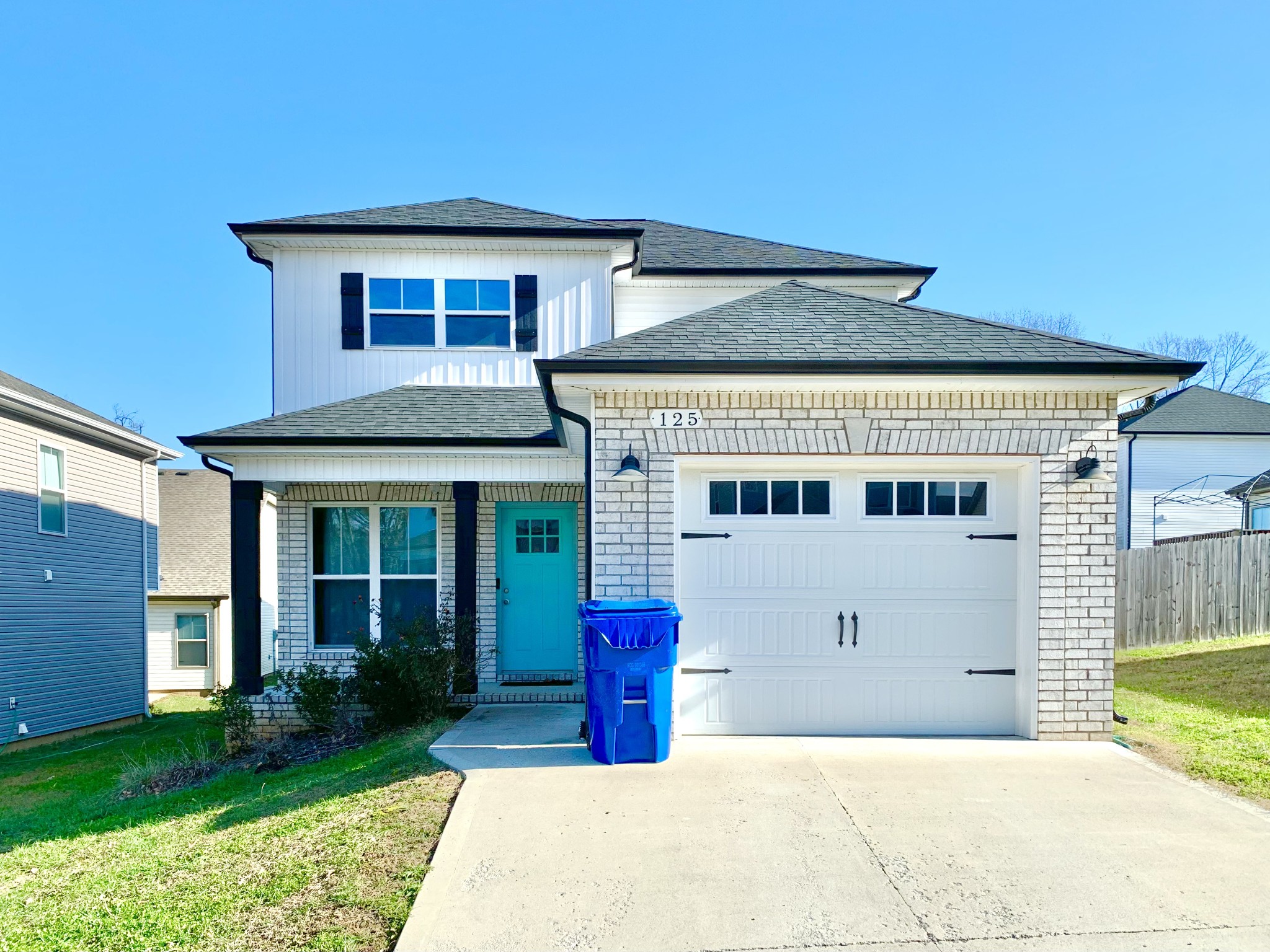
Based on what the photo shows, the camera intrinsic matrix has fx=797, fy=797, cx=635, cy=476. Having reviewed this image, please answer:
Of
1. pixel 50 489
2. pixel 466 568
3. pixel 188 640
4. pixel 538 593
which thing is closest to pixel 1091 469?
pixel 466 568

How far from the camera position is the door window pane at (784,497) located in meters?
6.44

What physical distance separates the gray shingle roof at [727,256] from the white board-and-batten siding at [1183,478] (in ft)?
50.4

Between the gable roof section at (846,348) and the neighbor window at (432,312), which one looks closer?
the gable roof section at (846,348)

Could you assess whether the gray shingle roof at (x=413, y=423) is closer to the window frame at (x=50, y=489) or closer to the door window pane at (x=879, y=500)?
the door window pane at (x=879, y=500)

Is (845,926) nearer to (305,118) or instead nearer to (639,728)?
(639,728)

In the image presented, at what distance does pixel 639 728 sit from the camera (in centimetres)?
572

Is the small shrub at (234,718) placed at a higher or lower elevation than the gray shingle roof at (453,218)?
lower

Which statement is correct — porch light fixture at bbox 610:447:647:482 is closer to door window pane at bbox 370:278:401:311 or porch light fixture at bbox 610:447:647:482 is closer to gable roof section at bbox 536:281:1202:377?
gable roof section at bbox 536:281:1202:377

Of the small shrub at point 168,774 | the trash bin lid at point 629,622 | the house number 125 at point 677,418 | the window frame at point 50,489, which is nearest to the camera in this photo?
the trash bin lid at point 629,622

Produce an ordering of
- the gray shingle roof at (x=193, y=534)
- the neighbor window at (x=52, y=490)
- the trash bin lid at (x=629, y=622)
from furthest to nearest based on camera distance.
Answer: the gray shingle roof at (x=193, y=534) → the neighbor window at (x=52, y=490) → the trash bin lid at (x=629, y=622)

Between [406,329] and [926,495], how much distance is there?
6969 millimetres

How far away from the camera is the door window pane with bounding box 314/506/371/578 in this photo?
9508mm

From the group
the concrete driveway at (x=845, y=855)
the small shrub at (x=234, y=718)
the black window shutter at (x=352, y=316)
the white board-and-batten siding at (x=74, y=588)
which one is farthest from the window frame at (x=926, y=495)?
the white board-and-batten siding at (x=74, y=588)

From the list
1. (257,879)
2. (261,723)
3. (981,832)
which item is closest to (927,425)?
(981,832)
